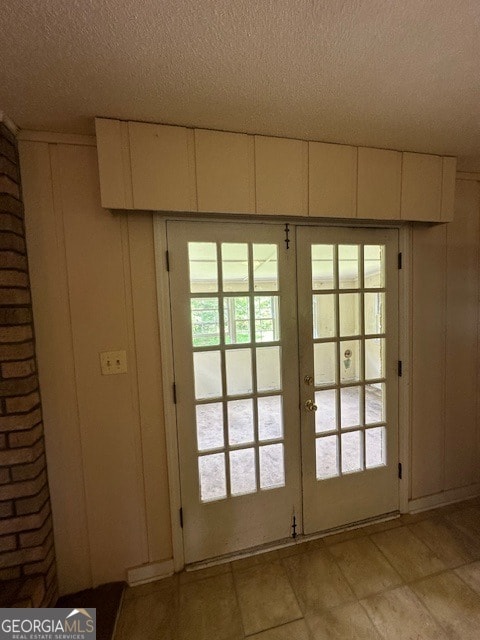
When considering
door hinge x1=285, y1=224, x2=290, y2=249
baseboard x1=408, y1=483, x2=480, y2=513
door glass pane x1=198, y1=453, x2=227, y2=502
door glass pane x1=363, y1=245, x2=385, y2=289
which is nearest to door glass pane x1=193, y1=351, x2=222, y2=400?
door glass pane x1=198, y1=453, x2=227, y2=502

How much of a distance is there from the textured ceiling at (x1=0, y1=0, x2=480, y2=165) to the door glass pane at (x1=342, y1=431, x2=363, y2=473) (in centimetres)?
176

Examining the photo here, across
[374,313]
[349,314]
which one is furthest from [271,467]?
[374,313]

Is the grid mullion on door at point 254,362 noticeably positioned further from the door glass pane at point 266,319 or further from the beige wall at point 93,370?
the beige wall at point 93,370

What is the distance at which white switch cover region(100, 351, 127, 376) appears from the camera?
57.1 inches

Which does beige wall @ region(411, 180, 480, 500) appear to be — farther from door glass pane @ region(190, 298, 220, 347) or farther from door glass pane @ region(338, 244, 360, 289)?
door glass pane @ region(190, 298, 220, 347)

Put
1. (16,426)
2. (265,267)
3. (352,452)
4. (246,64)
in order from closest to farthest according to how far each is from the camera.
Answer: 1. (246,64)
2. (16,426)
3. (265,267)
4. (352,452)

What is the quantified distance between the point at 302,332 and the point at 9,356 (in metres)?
1.45

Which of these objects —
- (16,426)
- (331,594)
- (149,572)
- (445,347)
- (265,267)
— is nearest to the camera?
(16,426)

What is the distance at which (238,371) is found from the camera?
1.63 metres

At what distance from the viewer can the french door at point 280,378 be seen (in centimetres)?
157

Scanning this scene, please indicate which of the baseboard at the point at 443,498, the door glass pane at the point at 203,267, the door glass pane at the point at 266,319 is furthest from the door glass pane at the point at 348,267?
the baseboard at the point at 443,498

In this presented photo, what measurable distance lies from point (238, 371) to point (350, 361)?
73cm

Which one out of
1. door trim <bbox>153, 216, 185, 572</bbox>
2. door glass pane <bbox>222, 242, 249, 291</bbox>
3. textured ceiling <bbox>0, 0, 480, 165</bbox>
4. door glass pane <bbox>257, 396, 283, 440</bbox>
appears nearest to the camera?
textured ceiling <bbox>0, 0, 480, 165</bbox>

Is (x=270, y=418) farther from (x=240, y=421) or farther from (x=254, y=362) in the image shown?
(x=254, y=362)
